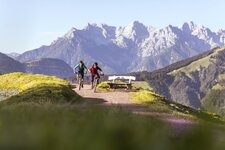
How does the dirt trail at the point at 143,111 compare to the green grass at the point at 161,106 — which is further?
the green grass at the point at 161,106

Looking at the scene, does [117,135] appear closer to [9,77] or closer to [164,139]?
[164,139]

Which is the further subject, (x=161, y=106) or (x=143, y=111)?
(x=161, y=106)

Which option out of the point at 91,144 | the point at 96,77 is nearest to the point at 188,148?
the point at 91,144

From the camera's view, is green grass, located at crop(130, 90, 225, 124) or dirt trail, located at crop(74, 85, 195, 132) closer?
dirt trail, located at crop(74, 85, 195, 132)

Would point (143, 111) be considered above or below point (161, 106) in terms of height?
below

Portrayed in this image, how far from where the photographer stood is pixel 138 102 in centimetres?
4131

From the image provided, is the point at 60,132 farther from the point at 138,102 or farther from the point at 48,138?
the point at 138,102

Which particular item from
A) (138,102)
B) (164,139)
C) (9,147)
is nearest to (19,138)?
(9,147)

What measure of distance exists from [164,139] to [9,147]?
1.00 m

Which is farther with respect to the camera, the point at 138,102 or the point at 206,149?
the point at 138,102

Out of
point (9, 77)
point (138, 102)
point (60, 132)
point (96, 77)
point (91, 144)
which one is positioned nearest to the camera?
point (91, 144)

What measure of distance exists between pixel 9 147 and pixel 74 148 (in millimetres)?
416

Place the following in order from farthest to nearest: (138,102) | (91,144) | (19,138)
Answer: (138,102) < (19,138) < (91,144)

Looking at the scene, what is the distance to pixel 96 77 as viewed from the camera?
51.4m
